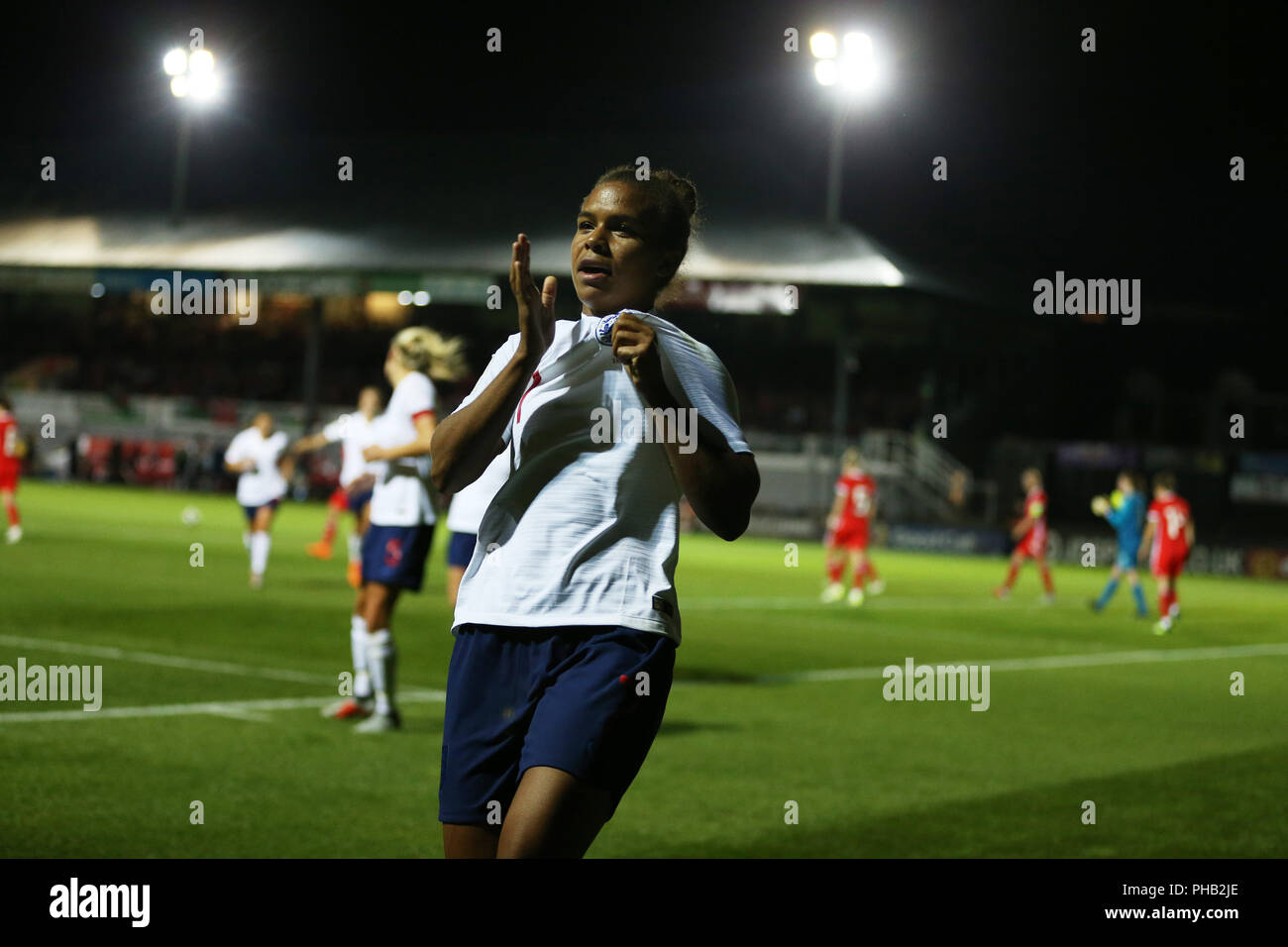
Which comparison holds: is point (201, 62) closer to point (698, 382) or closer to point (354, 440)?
point (354, 440)

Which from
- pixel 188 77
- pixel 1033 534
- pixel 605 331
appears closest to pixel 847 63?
pixel 1033 534

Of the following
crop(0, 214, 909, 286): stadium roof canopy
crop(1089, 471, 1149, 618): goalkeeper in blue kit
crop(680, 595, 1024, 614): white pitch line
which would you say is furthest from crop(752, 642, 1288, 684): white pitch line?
crop(0, 214, 909, 286): stadium roof canopy

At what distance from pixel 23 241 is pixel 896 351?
2614cm

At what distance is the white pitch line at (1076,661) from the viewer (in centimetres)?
1434

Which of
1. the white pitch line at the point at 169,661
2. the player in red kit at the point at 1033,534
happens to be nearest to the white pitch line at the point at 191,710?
the white pitch line at the point at 169,661

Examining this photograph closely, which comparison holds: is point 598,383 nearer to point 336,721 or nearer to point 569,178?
point 336,721

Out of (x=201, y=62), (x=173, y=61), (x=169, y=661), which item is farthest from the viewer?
(x=201, y=62)

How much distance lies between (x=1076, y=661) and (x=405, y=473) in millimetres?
9497

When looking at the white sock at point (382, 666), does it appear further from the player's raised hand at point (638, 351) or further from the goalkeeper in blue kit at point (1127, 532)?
the goalkeeper in blue kit at point (1127, 532)

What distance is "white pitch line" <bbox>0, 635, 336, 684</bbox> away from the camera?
40.4ft

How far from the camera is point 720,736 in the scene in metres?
10.7

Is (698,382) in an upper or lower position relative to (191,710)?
upper

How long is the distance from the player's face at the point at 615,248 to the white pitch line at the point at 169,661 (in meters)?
8.82

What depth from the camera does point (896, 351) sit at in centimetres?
5197
